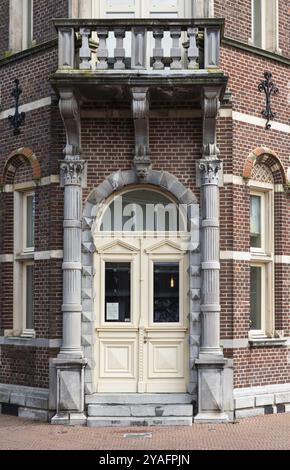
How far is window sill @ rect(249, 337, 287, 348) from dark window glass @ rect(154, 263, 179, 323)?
135 centimetres

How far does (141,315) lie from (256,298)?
86.0 inches

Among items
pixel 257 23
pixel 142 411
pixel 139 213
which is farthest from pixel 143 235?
pixel 257 23

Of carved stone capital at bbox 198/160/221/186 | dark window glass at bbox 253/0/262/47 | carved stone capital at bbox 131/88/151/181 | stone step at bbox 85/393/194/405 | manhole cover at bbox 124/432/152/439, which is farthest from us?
dark window glass at bbox 253/0/262/47

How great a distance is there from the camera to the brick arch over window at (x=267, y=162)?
13227 mm

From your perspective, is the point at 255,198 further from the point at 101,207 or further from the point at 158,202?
the point at 101,207

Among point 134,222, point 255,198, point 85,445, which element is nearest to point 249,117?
point 255,198

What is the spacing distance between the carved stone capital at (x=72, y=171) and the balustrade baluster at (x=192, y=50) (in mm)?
2302

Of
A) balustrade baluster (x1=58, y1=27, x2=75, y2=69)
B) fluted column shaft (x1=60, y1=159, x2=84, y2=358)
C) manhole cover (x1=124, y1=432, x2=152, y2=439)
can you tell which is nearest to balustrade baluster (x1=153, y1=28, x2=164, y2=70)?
balustrade baluster (x1=58, y1=27, x2=75, y2=69)

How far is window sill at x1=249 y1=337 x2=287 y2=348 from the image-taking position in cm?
1304

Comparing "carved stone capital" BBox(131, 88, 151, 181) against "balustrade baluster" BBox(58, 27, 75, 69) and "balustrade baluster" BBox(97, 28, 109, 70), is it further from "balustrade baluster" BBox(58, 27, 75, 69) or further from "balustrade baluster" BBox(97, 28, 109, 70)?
"balustrade baluster" BBox(58, 27, 75, 69)

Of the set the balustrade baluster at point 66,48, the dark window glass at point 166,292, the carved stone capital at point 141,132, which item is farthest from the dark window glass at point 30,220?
the balustrade baluster at point 66,48

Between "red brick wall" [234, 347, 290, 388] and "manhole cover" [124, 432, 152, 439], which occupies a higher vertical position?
"red brick wall" [234, 347, 290, 388]

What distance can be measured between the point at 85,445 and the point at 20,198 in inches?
200

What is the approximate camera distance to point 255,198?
13.7 m
